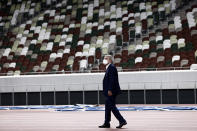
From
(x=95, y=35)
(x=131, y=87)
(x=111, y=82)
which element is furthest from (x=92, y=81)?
(x=111, y=82)

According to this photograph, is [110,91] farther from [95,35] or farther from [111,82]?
[95,35]

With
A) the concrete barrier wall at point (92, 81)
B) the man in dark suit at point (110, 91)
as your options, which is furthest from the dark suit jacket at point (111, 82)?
the concrete barrier wall at point (92, 81)

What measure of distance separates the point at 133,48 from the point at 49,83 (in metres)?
5.39

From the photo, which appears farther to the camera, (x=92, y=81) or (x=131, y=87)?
(x=92, y=81)

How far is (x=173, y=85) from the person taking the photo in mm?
Answer: 19375

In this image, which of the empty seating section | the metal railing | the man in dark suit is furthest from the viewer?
the empty seating section

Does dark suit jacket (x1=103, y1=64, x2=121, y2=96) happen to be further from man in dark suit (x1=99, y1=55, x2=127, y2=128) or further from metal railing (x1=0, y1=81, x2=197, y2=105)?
metal railing (x1=0, y1=81, x2=197, y2=105)

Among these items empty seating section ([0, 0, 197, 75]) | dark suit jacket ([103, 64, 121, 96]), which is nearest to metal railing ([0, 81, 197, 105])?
empty seating section ([0, 0, 197, 75])

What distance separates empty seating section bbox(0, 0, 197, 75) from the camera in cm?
2225

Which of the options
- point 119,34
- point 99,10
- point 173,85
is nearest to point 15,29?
point 99,10

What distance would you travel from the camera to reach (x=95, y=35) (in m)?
25.9

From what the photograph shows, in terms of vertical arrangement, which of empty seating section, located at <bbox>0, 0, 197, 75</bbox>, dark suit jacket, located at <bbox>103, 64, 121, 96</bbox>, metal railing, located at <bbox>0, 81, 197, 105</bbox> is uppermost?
empty seating section, located at <bbox>0, 0, 197, 75</bbox>

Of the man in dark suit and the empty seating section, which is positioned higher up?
the empty seating section

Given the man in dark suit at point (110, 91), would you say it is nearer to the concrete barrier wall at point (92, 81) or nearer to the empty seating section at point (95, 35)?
the concrete barrier wall at point (92, 81)
